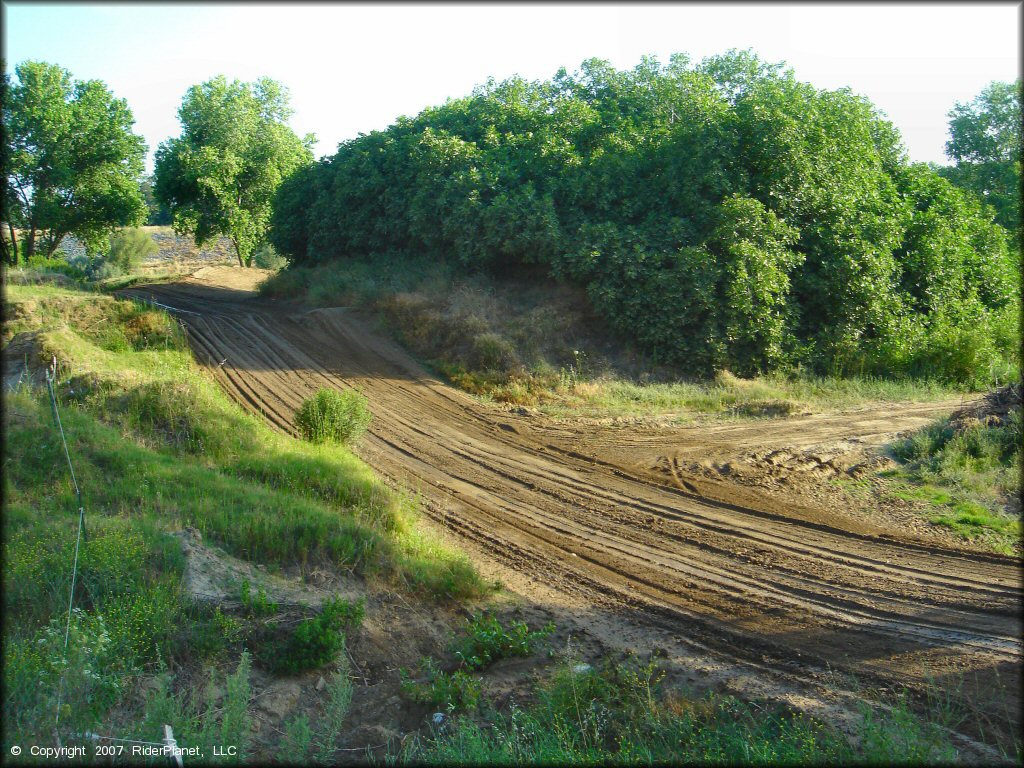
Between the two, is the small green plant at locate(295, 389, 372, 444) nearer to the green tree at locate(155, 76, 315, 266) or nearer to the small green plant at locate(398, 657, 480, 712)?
the small green plant at locate(398, 657, 480, 712)

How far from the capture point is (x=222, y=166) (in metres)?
31.0

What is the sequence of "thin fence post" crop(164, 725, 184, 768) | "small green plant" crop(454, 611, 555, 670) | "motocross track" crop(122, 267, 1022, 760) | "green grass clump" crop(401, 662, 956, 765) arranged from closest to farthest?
"thin fence post" crop(164, 725, 184, 768), "green grass clump" crop(401, 662, 956, 765), "motocross track" crop(122, 267, 1022, 760), "small green plant" crop(454, 611, 555, 670)

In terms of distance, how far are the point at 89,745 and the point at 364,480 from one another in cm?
517

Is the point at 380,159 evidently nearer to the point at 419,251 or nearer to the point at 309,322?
the point at 419,251

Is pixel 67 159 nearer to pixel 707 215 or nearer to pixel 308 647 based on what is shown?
pixel 707 215

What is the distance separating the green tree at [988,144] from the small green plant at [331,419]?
22584 mm

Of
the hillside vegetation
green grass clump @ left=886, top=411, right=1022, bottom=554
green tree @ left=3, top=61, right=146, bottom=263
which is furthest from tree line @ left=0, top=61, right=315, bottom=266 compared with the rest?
green grass clump @ left=886, top=411, right=1022, bottom=554

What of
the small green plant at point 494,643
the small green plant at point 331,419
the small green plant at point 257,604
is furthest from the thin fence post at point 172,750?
the small green plant at point 331,419

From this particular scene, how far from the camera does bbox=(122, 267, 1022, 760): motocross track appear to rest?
635cm

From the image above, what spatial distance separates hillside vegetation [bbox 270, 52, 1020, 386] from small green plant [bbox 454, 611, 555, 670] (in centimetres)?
1085

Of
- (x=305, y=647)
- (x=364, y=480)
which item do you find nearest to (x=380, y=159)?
(x=364, y=480)

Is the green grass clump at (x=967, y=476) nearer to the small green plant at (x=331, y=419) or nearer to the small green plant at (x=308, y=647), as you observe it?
the small green plant at (x=308, y=647)

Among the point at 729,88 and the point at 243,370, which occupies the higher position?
the point at 729,88

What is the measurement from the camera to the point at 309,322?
63.8ft
